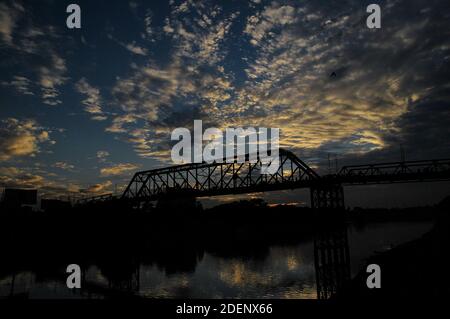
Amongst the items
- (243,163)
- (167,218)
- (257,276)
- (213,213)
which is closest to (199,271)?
(257,276)

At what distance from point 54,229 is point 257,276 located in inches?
2158

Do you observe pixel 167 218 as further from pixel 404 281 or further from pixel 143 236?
pixel 404 281

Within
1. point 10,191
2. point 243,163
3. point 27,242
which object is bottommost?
point 27,242

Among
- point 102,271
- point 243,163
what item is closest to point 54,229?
point 102,271

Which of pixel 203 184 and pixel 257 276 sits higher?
pixel 203 184

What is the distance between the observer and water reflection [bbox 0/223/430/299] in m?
42.3

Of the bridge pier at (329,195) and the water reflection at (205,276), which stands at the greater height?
the bridge pier at (329,195)

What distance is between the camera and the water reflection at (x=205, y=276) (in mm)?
42281

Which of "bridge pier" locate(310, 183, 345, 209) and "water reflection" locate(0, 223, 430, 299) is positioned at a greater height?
"bridge pier" locate(310, 183, 345, 209)

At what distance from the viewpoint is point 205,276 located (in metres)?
57.2
